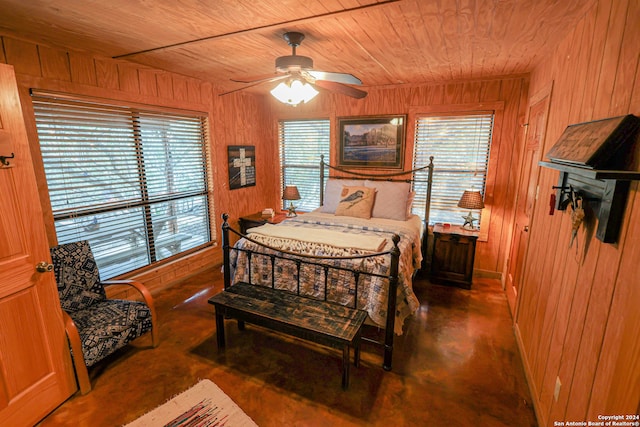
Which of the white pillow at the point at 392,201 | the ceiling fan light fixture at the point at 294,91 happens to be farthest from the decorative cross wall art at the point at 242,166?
the ceiling fan light fixture at the point at 294,91

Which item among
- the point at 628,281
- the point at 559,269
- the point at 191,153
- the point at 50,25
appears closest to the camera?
the point at 628,281

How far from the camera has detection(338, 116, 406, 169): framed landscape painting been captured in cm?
413

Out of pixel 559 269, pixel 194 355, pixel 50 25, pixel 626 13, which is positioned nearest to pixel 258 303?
pixel 194 355

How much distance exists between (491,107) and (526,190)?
3.81ft

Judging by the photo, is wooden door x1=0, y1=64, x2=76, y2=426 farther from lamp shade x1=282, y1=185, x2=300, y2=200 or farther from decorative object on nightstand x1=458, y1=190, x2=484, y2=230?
decorative object on nightstand x1=458, y1=190, x2=484, y2=230

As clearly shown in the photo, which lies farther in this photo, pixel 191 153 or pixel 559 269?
pixel 191 153

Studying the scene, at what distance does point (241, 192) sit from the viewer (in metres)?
4.59

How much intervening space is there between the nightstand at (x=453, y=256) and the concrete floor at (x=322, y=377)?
68 centimetres

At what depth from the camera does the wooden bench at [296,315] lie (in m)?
2.02

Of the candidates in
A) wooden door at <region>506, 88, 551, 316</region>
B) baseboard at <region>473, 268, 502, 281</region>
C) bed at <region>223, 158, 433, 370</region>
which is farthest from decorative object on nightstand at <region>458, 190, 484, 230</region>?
baseboard at <region>473, 268, 502, 281</region>

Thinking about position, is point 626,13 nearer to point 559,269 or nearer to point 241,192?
point 559,269

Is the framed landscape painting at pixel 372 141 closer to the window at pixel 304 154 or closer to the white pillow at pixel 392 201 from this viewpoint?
→ the window at pixel 304 154

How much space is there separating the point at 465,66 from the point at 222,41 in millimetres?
2347

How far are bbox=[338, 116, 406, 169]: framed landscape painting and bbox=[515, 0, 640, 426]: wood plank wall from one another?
193 cm
